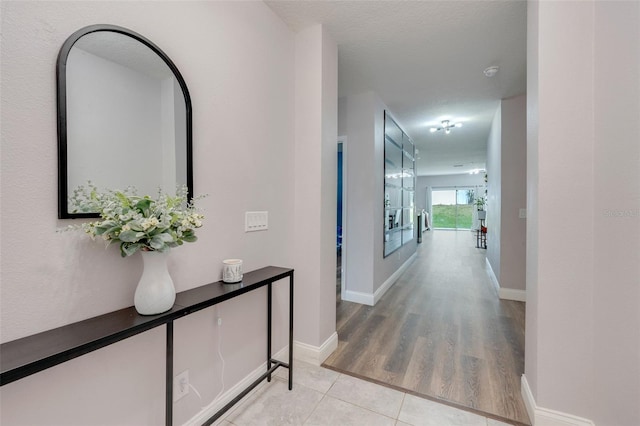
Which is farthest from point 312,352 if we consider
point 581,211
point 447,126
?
point 447,126

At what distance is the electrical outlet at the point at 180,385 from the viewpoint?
1.34m

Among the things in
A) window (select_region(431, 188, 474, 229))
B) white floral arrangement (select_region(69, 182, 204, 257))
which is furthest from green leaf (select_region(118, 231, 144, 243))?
window (select_region(431, 188, 474, 229))

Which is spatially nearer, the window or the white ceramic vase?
the white ceramic vase

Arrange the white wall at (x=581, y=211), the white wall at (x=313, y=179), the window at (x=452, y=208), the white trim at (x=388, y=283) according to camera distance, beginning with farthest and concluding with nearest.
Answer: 1. the window at (x=452, y=208)
2. the white trim at (x=388, y=283)
3. the white wall at (x=313, y=179)
4. the white wall at (x=581, y=211)

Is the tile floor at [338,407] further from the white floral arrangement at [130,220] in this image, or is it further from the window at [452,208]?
the window at [452,208]

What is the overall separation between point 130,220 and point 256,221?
0.89 m

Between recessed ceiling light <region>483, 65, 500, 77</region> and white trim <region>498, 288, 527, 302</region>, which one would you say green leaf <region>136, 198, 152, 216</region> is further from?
white trim <region>498, 288, 527, 302</region>

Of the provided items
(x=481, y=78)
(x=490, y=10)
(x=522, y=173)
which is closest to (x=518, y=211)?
(x=522, y=173)

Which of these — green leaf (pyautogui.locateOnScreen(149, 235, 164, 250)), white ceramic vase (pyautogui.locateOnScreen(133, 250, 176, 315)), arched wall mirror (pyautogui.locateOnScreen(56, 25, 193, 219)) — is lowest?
white ceramic vase (pyautogui.locateOnScreen(133, 250, 176, 315))

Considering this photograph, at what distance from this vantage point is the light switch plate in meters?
1.76

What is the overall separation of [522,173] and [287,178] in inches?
131

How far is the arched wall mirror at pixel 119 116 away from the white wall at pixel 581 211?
6.15 ft

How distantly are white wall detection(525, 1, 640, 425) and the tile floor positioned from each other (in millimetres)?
497

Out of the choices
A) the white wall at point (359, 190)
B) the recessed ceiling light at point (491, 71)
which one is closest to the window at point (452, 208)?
the recessed ceiling light at point (491, 71)
